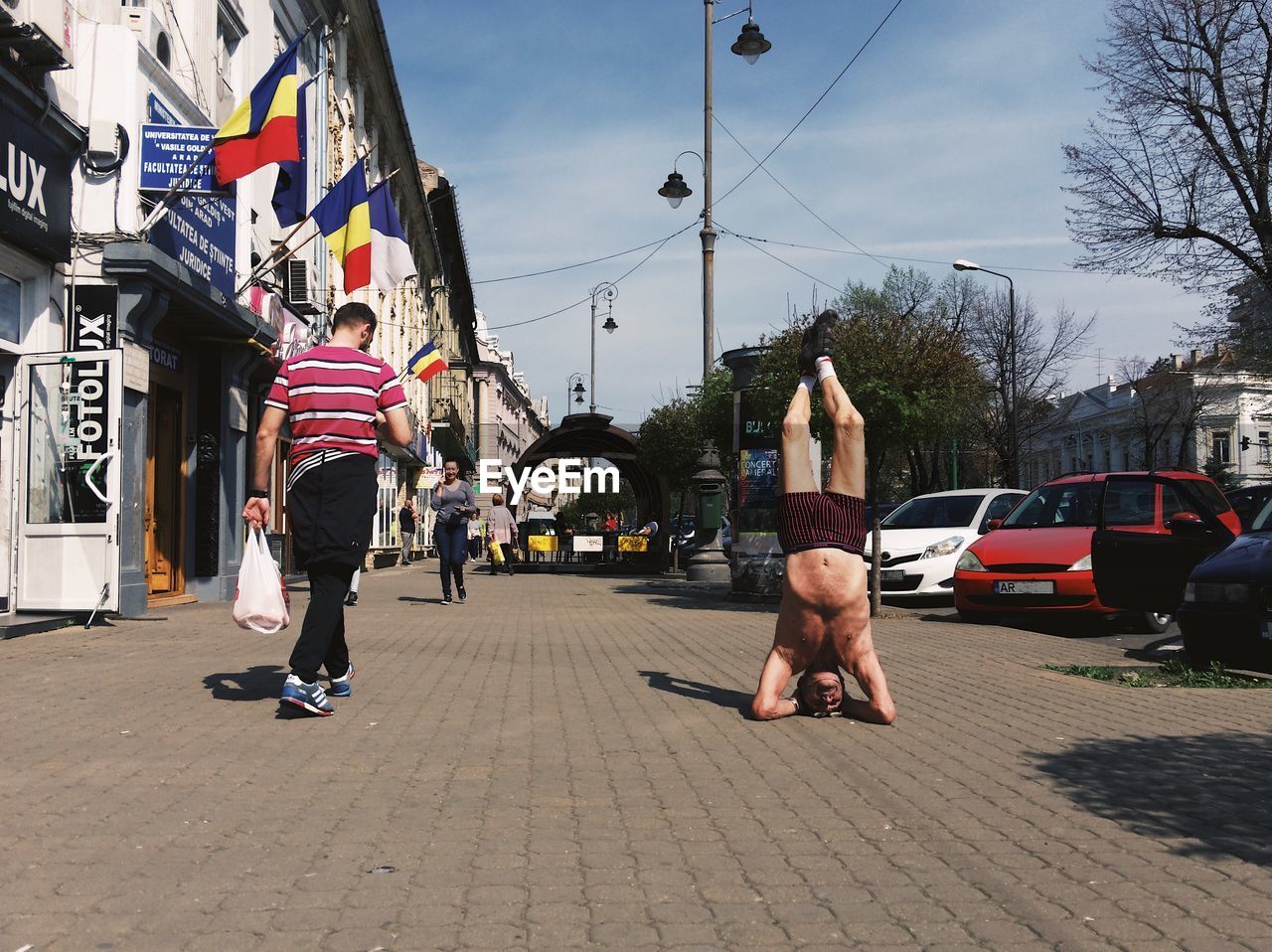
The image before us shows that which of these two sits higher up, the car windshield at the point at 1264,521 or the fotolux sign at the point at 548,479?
the fotolux sign at the point at 548,479

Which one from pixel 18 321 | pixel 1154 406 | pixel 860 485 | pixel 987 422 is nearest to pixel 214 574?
pixel 18 321

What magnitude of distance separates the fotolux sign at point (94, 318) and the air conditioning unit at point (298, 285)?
847 centimetres

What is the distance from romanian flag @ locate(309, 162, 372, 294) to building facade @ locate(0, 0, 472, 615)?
1.28 m

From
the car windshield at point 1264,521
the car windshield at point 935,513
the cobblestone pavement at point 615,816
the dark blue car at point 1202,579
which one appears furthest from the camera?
the car windshield at point 935,513

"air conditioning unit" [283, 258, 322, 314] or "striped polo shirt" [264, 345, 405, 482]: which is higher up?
"air conditioning unit" [283, 258, 322, 314]

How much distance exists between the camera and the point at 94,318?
38.6 feet

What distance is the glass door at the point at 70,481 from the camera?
10836 millimetres

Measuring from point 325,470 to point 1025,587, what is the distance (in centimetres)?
836

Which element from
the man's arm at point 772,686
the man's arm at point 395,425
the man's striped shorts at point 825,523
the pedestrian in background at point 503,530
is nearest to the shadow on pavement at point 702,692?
the man's arm at point 772,686

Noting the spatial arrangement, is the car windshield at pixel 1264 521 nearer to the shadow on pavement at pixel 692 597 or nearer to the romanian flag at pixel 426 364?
the shadow on pavement at pixel 692 597

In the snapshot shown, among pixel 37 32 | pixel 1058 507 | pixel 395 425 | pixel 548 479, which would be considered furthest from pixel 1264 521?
pixel 548 479

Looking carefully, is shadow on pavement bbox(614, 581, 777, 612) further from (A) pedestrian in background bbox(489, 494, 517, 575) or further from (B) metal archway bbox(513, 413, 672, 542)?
(B) metal archway bbox(513, 413, 672, 542)

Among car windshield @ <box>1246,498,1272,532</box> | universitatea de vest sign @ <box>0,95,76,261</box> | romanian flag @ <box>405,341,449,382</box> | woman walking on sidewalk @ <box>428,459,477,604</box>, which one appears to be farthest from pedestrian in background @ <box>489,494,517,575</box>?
car windshield @ <box>1246,498,1272,532</box>

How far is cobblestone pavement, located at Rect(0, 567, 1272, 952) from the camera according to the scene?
324 cm
